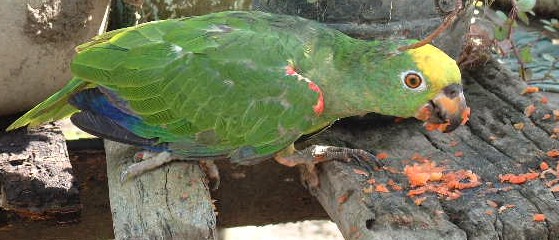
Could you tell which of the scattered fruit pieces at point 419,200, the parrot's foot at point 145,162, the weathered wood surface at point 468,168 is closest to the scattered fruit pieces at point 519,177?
the weathered wood surface at point 468,168

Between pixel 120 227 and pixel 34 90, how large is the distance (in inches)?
53.4

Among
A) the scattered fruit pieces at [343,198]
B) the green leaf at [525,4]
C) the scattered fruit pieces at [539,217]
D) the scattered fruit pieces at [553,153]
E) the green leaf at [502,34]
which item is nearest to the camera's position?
the scattered fruit pieces at [539,217]

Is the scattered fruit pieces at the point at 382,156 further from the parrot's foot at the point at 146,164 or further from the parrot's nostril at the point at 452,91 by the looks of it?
the parrot's foot at the point at 146,164

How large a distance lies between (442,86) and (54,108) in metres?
1.25

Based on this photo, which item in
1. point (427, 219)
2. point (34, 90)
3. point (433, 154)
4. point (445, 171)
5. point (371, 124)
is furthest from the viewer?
point (34, 90)

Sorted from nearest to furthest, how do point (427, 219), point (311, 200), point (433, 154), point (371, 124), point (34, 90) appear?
point (427, 219), point (433, 154), point (371, 124), point (311, 200), point (34, 90)

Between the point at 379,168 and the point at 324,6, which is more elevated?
the point at 324,6

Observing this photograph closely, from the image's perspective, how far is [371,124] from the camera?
3.04 metres

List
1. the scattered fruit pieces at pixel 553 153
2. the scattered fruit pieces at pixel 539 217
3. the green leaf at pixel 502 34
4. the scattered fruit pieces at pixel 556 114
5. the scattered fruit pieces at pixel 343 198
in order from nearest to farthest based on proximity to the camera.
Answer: the scattered fruit pieces at pixel 539 217 < the scattered fruit pieces at pixel 343 198 < the scattered fruit pieces at pixel 553 153 < the scattered fruit pieces at pixel 556 114 < the green leaf at pixel 502 34

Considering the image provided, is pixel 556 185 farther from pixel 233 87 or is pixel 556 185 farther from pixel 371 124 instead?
pixel 233 87

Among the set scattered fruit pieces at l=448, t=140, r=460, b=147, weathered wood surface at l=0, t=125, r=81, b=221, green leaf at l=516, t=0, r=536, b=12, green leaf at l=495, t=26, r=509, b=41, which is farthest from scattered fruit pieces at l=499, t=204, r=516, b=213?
weathered wood surface at l=0, t=125, r=81, b=221

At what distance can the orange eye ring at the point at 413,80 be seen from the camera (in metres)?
2.40

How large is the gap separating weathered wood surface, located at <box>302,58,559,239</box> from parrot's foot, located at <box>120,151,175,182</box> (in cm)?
52

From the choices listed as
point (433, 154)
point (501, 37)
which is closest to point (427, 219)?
point (433, 154)
